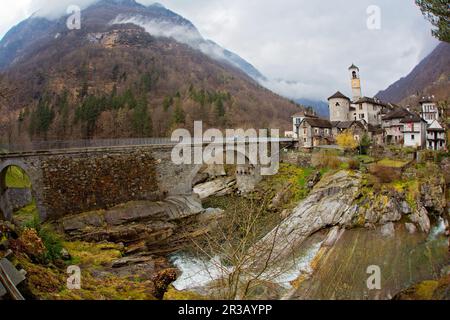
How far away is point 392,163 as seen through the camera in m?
27.0

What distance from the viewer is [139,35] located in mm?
106312

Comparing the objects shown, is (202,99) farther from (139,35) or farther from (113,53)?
(139,35)

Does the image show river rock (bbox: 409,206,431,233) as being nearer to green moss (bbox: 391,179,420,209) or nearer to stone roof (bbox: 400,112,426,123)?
green moss (bbox: 391,179,420,209)

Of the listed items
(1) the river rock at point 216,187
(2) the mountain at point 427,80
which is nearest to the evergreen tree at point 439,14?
(1) the river rock at point 216,187

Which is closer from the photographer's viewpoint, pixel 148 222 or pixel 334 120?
pixel 148 222

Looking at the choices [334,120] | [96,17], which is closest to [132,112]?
[334,120]

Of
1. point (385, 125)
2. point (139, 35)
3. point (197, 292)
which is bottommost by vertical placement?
point (197, 292)

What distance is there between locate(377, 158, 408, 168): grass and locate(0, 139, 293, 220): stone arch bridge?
1665 centimetres

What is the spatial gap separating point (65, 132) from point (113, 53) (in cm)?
5120

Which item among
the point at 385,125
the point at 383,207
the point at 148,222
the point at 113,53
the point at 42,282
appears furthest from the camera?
the point at 113,53

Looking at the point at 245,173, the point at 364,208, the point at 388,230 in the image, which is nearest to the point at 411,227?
the point at 388,230

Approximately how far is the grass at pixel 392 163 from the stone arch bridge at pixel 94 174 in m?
16.6

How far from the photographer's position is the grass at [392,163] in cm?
2590

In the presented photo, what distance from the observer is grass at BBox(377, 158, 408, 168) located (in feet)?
85.0
